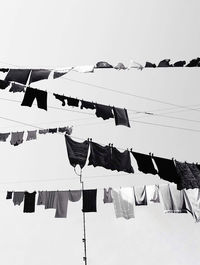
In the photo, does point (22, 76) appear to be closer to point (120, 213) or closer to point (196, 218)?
point (120, 213)

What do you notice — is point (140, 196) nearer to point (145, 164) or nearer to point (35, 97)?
point (145, 164)

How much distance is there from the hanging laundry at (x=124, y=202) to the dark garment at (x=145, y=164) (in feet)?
6.55

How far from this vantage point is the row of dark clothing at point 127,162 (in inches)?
446

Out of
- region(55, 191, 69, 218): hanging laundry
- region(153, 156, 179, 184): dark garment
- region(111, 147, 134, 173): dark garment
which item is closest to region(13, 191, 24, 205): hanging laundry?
region(55, 191, 69, 218): hanging laundry

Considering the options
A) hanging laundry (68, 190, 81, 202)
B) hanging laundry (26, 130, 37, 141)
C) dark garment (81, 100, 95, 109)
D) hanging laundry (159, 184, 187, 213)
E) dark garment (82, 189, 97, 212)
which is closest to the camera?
dark garment (81, 100, 95, 109)

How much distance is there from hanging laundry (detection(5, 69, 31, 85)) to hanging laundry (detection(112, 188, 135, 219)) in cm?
552

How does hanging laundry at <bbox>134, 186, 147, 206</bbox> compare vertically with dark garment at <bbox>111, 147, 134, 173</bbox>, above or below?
below

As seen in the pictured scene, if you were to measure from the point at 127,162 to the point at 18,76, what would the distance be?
448 centimetres

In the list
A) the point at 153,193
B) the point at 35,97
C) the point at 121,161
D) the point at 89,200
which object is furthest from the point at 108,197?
the point at 35,97

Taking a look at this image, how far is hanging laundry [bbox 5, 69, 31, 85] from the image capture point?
10172 millimetres

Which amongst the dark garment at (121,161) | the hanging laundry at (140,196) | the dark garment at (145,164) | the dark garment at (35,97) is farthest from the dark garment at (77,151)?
the hanging laundry at (140,196)

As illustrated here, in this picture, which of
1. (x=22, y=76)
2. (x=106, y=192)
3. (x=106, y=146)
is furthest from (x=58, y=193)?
(x=22, y=76)

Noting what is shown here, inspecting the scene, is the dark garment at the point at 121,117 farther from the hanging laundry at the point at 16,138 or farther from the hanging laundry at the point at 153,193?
the hanging laundry at the point at 16,138

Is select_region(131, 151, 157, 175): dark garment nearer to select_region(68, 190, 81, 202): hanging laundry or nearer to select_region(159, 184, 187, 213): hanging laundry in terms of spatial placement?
select_region(159, 184, 187, 213): hanging laundry
